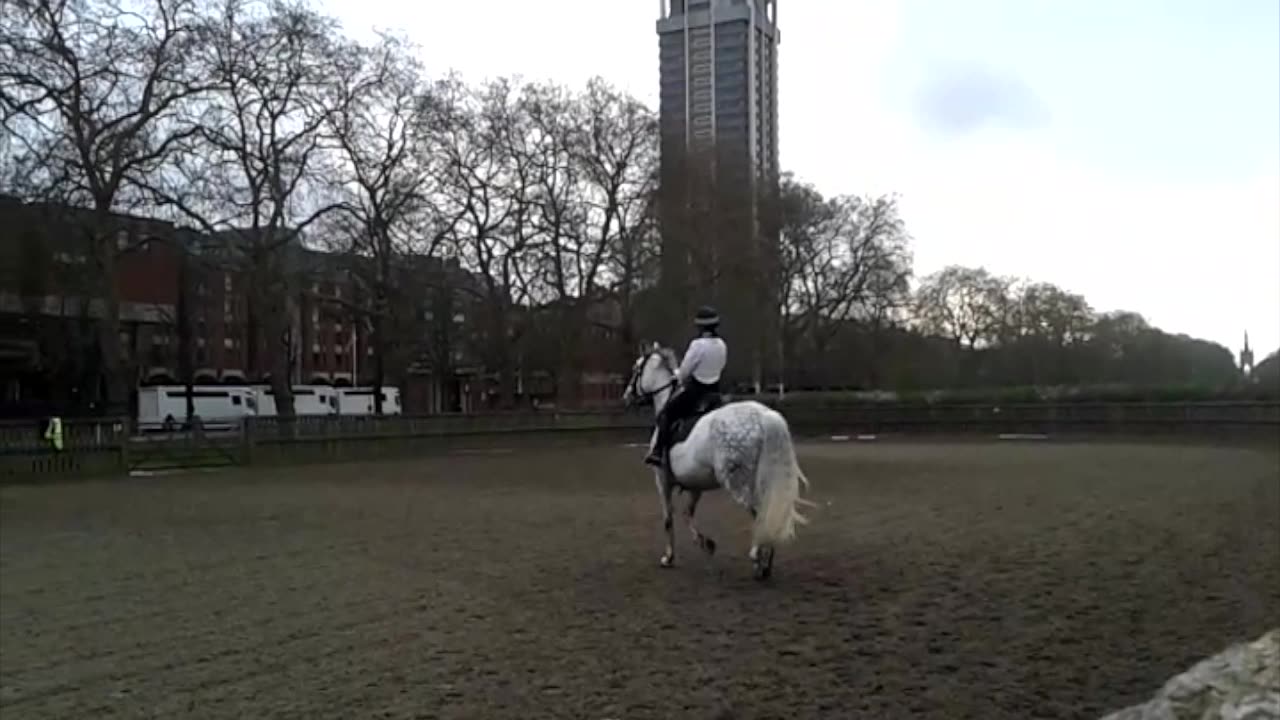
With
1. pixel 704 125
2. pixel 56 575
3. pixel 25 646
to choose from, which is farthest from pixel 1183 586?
pixel 704 125

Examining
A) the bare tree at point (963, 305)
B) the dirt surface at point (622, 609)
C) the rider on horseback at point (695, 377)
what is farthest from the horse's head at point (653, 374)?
the bare tree at point (963, 305)

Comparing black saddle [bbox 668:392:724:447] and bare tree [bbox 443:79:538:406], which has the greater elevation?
bare tree [bbox 443:79:538:406]

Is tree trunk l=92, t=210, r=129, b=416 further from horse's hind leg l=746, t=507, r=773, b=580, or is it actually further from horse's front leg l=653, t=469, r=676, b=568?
horse's hind leg l=746, t=507, r=773, b=580

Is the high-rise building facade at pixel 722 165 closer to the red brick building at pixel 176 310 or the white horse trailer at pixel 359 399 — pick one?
the red brick building at pixel 176 310

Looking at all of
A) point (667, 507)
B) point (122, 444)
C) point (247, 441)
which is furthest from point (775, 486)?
point (247, 441)

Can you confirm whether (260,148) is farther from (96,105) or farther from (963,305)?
(963,305)

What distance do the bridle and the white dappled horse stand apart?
68 centimetres

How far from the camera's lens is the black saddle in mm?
11859

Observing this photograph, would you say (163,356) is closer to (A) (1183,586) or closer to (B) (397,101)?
(B) (397,101)

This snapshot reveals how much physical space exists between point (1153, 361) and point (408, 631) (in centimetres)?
7939

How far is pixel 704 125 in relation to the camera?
68.1m

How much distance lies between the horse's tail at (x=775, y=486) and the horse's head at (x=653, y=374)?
196cm

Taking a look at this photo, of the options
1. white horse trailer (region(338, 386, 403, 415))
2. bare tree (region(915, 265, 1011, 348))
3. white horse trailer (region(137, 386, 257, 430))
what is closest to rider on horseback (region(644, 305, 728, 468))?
white horse trailer (region(137, 386, 257, 430))

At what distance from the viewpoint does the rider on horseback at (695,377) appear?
11758 millimetres
